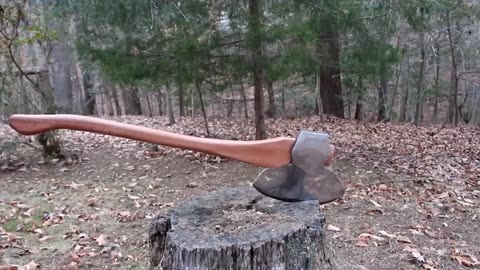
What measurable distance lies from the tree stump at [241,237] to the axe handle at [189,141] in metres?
0.29

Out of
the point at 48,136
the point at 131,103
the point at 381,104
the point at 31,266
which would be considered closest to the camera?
the point at 31,266

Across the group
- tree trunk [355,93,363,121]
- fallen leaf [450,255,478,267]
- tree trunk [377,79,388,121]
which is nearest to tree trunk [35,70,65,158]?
fallen leaf [450,255,478,267]

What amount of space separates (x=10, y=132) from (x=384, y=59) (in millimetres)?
5803

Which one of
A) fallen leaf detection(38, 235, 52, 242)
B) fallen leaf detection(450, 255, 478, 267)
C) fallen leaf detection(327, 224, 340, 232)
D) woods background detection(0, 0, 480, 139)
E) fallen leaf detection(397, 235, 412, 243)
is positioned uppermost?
woods background detection(0, 0, 480, 139)

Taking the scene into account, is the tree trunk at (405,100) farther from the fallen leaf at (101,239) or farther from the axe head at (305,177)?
the axe head at (305,177)

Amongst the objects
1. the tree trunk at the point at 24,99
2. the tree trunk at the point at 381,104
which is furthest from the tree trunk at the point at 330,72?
the tree trunk at the point at 24,99

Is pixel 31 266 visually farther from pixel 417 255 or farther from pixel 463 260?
pixel 463 260

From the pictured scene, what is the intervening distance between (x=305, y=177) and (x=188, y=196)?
106 inches

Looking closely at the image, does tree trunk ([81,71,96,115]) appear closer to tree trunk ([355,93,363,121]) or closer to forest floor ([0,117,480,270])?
forest floor ([0,117,480,270])

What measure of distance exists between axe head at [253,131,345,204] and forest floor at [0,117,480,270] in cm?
108

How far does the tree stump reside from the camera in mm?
2020

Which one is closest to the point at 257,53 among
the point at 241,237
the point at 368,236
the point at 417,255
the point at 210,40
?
the point at 210,40

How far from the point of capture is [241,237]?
6.84ft

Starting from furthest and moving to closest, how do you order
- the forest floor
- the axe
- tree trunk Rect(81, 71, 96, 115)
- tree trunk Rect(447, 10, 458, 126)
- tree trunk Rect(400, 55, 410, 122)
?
1. tree trunk Rect(81, 71, 96, 115)
2. tree trunk Rect(400, 55, 410, 122)
3. tree trunk Rect(447, 10, 458, 126)
4. the forest floor
5. the axe
